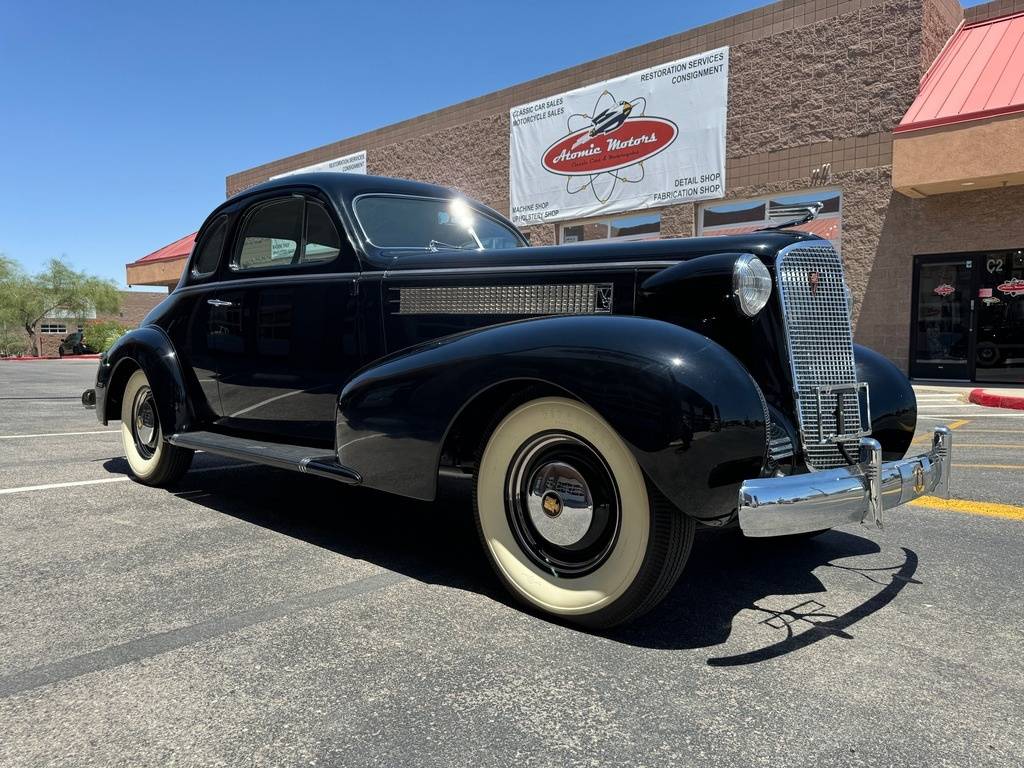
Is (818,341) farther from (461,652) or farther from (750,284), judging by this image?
(461,652)

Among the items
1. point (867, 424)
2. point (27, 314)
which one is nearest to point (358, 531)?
point (867, 424)

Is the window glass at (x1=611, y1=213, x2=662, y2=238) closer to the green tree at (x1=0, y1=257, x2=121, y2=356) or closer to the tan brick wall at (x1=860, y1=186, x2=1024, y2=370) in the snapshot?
the tan brick wall at (x1=860, y1=186, x2=1024, y2=370)

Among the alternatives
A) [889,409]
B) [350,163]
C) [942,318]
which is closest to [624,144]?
[942,318]

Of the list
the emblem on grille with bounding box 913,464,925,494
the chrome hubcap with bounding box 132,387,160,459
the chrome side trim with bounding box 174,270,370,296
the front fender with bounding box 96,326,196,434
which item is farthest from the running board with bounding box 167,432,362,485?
the emblem on grille with bounding box 913,464,925,494

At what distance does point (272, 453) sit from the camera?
11.6 ft

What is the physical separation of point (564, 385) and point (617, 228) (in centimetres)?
1533

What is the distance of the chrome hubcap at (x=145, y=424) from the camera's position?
4652mm

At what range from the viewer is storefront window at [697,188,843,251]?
13961 mm

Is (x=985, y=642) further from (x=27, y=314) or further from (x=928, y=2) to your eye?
(x=27, y=314)

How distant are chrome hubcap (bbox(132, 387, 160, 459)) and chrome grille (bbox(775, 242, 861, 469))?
149 inches

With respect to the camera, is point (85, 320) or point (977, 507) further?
point (85, 320)

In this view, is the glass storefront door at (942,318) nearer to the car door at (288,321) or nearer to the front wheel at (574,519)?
the car door at (288,321)

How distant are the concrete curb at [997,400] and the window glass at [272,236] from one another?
33.3 ft

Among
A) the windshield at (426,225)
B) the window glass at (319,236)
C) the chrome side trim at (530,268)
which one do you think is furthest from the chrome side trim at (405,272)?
the windshield at (426,225)
